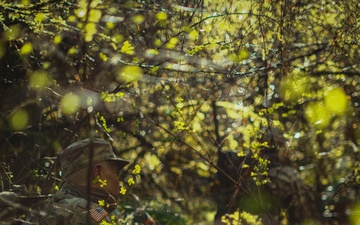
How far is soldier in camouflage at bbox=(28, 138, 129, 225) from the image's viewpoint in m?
4.27

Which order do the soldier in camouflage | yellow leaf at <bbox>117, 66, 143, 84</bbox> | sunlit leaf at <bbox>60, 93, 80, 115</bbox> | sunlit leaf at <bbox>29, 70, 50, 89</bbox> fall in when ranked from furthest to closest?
1. sunlit leaf at <bbox>29, 70, 50, 89</bbox>
2. sunlit leaf at <bbox>60, 93, 80, 115</bbox>
3. yellow leaf at <bbox>117, 66, 143, 84</bbox>
4. the soldier in camouflage

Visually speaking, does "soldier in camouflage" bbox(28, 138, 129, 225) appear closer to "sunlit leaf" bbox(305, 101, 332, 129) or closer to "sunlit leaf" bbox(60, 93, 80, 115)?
"sunlit leaf" bbox(60, 93, 80, 115)

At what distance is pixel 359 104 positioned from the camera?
8422mm

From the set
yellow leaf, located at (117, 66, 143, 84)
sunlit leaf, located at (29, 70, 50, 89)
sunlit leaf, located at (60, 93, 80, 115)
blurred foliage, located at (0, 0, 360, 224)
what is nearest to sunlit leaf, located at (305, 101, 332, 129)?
blurred foliage, located at (0, 0, 360, 224)

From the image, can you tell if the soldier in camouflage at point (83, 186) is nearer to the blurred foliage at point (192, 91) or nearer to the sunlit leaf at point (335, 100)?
the blurred foliage at point (192, 91)

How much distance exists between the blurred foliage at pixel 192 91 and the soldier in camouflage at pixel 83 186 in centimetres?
87

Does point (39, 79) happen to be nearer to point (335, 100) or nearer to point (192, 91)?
point (192, 91)

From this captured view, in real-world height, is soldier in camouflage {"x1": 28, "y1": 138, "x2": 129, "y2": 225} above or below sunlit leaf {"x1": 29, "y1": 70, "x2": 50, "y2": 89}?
below

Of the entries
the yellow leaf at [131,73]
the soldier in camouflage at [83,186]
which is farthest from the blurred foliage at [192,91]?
the soldier in camouflage at [83,186]

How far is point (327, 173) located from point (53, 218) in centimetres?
667

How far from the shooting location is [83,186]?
4637mm

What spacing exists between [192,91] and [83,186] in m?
4.70

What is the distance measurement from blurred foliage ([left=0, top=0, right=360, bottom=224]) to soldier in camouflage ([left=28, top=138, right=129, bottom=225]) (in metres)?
0.87

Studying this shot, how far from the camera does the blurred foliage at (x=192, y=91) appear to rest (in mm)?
6230
